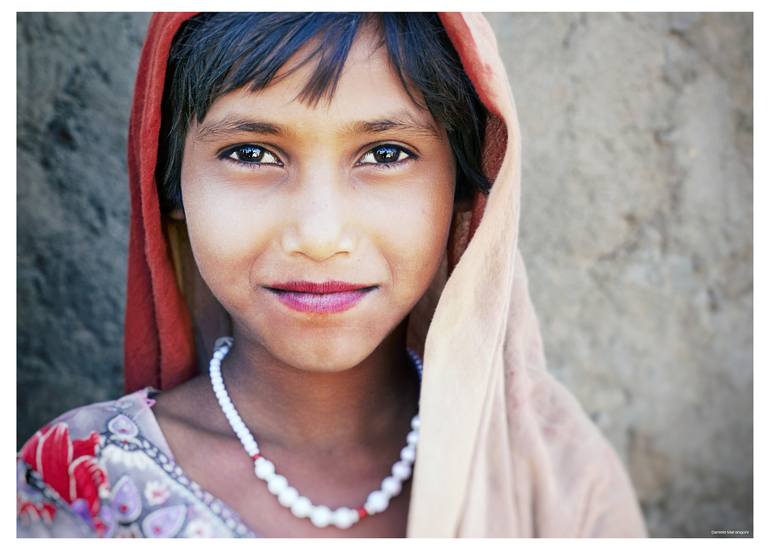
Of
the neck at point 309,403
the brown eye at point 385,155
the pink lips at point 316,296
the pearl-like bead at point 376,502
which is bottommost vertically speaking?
the pearl-like bead at point 376,502

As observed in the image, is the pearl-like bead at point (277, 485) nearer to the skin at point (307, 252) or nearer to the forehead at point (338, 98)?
the skin at point (307, 252)

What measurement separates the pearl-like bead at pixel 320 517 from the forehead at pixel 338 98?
51 centimetres

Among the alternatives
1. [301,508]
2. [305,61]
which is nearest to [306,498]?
[301,508]

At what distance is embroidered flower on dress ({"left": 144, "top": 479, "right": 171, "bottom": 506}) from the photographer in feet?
3.23

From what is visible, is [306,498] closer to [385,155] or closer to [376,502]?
[376,502]

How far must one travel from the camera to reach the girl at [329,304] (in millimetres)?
922

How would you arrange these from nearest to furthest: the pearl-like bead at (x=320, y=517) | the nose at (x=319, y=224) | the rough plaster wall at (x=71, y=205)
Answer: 1. the nose at (x=319, y=224)
2. the pearl-like bead at (x=320, y=517)
3. the rough plaster wall at (x=71, y=205)

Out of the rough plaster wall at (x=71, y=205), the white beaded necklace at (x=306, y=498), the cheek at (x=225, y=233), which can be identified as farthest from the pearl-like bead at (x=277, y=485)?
the rough plaster wall at (x=71, y=205)

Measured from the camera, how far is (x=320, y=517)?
3.35 feet

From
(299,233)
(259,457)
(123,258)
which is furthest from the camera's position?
(123,258)

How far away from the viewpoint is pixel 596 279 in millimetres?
1465
